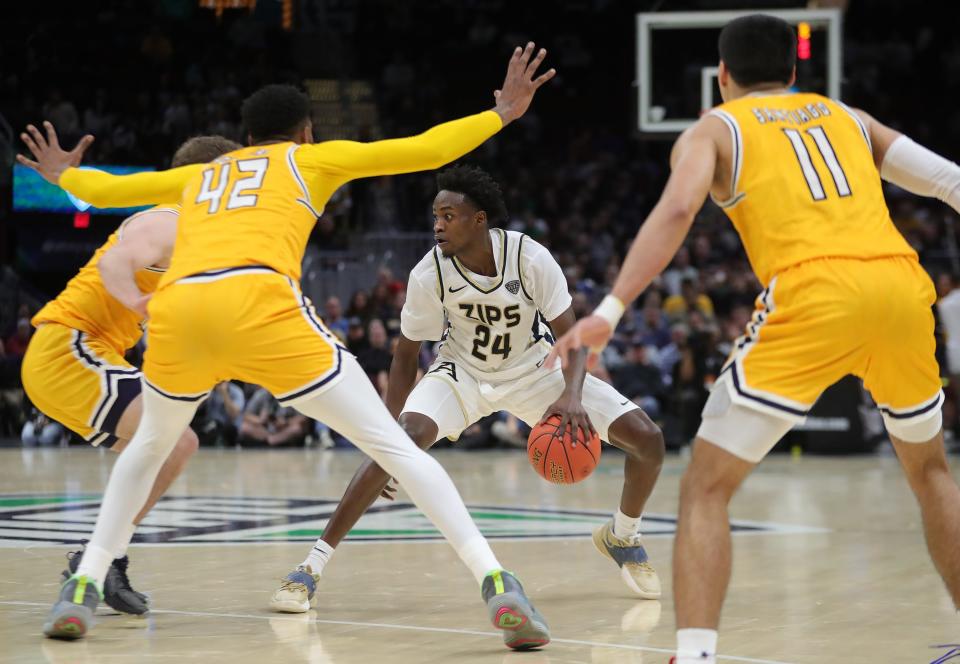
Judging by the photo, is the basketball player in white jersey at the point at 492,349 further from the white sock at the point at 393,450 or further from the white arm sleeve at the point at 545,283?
the white sock at the point at 393,450

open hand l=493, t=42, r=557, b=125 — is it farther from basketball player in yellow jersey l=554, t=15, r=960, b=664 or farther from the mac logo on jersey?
the mac logo on jersey

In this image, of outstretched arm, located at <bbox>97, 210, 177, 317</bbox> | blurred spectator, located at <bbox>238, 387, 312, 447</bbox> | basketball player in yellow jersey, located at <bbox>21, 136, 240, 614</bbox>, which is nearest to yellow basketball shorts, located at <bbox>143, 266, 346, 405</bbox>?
outstretched arm, located at <bbox>97, 210, 177, 317</bbox>

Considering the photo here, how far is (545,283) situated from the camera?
20.5ft

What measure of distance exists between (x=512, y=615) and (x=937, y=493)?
55.9 inches

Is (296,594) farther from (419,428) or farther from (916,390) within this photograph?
(916,390)

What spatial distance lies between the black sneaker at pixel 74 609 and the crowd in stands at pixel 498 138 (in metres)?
10.4

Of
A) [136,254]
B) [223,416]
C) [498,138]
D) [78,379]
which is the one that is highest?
[136,254]

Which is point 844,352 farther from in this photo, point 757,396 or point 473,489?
point 473,489

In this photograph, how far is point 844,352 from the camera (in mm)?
3922

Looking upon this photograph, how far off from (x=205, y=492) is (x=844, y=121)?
23.8 ft

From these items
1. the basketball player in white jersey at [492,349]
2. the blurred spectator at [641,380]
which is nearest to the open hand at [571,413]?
the basketball player in white jersey at [492,349]

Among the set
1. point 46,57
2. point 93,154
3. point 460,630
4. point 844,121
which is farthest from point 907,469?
point 46,57

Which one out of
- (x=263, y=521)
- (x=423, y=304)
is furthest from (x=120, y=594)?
(x=263, y=521)

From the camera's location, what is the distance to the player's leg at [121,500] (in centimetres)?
478
